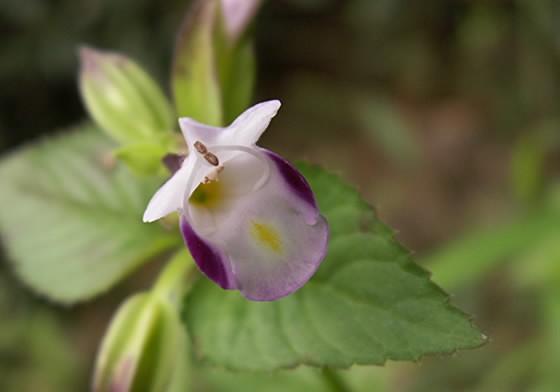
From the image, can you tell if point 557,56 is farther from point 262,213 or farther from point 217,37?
point 262,213

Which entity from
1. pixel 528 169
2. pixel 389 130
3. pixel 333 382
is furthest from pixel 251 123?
pixel 389 130

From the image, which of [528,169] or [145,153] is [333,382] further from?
[528,169]

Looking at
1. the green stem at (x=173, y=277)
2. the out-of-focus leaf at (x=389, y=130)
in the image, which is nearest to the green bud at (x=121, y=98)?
the green stem at (x=173, y=277)

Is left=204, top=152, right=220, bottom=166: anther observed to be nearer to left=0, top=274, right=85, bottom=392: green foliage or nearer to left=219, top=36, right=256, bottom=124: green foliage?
left=219, top=36, right=256, bottom=124: green foliage

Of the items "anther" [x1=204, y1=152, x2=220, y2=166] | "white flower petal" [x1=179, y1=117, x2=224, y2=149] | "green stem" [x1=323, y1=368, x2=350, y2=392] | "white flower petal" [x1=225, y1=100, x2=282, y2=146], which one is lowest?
"green stem" [x1=323, y1=368, x2=350, y2=392]

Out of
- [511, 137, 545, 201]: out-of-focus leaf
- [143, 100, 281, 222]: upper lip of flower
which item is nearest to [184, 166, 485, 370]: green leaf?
[143, 100, 281, 222]: upper lip of flower

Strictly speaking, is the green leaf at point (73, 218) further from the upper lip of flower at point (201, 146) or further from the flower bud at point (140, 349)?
the upper lip of flower at point (201, 146)

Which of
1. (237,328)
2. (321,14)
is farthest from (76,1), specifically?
(237,328)
